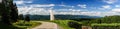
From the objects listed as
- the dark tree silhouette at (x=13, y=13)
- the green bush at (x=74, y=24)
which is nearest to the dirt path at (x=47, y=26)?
the green bush at (x=74, y=24)

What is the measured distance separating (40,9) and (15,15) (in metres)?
0.59

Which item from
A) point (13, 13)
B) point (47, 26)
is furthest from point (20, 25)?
point (47, 26)

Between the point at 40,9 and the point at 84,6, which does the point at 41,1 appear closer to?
the point at 40,9

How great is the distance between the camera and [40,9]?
9734 millimetres

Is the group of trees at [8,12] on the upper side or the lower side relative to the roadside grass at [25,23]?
upper

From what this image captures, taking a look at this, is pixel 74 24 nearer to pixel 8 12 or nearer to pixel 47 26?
pixel 47 26

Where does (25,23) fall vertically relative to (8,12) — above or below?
below

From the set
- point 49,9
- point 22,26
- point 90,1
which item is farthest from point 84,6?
point 22,26

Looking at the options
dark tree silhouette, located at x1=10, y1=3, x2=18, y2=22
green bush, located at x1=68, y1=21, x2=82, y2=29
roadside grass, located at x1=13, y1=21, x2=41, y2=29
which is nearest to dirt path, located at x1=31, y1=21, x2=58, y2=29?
roadside grass, located at x1=13, y1=21, x2=41, y2=29

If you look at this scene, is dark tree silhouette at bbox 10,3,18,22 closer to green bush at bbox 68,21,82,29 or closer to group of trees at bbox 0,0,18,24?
group of trees at bbox 0,0,18,24

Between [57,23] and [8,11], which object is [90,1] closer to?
[57,23]

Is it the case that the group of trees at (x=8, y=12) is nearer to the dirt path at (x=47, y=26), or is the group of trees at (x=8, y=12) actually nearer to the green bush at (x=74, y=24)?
the dirt path at (x=47, y=26)

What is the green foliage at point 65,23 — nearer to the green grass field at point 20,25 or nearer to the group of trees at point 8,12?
the green grass field at point 20,25

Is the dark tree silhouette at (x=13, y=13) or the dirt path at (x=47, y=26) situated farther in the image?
the dirt path at (x=47, y=26)
